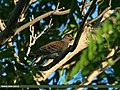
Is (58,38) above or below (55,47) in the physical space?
above

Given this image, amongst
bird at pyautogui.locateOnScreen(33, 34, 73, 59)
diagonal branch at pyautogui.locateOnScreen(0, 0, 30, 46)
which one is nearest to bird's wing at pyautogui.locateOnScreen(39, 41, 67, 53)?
bird at pyautogui.locateOnScreen(33, 34, 73, 59)

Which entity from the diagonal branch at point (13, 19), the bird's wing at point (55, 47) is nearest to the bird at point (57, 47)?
the bird's wing at point (55, 47)

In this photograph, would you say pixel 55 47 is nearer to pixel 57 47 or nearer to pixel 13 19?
pixel 57 47

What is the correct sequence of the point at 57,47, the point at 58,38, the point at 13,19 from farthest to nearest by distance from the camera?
the point at 58,38, the point at 57,47, the point at 13,19

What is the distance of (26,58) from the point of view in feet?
11.2

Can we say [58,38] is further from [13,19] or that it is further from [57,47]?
[13,19]

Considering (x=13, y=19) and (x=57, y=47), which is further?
(x=57, y=47)

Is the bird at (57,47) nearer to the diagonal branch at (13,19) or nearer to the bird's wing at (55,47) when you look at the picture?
the bird's wing at (55,47)

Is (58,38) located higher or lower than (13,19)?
higher

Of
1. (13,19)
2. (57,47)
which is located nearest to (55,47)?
(57,47)

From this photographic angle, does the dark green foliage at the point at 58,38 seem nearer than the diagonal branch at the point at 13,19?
Yes

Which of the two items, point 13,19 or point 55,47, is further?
point 55,47

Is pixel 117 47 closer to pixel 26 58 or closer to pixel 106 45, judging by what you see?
pixel 106 45

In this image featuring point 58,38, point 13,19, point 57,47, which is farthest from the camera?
point 58,38
